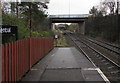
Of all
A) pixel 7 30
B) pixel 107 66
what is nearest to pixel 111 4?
pixel 107 66

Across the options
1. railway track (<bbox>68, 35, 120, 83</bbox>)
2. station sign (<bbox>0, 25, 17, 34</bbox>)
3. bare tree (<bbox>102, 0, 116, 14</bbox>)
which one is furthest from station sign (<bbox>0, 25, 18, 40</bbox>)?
bare tree (<bbox>102, 0, 116, 14</bbox>)

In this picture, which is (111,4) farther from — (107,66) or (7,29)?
(7,29)

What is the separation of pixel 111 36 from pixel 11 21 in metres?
42.5

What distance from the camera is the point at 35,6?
139ft

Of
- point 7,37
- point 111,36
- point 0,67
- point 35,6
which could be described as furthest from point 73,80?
point 111,36

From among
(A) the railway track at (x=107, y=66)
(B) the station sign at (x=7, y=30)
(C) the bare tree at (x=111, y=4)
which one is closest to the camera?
(B) the station sign at (x=7, y=30)

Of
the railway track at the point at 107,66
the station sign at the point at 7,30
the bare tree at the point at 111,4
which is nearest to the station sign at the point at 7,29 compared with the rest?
the station sign at the point at 7,30

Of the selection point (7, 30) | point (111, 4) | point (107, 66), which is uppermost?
point (111, 4)

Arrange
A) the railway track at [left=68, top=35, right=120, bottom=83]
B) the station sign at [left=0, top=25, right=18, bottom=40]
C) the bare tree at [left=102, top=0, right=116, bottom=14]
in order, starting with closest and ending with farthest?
A: the station sign at [left=0, top=25, right=18, bottom=40] → the railway track at [left=68, top=35, right=120, bottom=83] → the bare tree at [left=102, top=0, right=116, bottom=14]

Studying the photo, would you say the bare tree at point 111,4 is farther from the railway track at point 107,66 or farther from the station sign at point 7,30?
the station sign at point 7,30

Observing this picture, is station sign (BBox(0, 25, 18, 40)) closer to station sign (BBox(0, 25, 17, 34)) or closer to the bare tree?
station sign (BBox(0, 25, 17, 34))

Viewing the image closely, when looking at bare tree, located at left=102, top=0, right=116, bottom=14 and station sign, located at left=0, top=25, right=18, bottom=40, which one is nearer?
station sign, located at left=0, top=25, right=18, bottom=40

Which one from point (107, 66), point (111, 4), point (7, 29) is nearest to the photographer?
point (7, 29)

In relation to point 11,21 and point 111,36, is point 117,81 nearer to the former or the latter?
point 11,21
